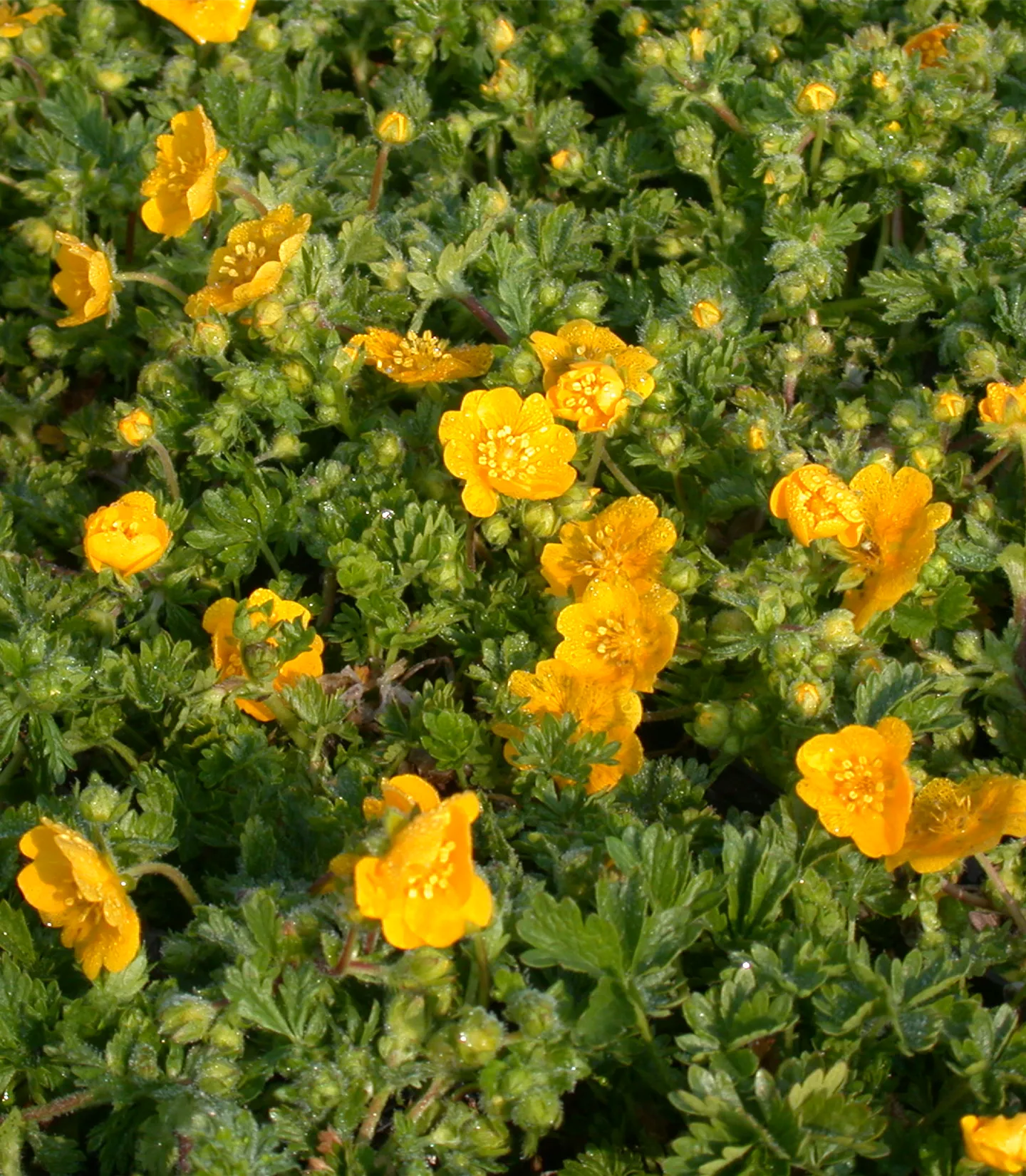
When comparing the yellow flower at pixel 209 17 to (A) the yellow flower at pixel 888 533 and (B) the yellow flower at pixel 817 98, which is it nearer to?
(B) the yellow flower at pixel 817 98

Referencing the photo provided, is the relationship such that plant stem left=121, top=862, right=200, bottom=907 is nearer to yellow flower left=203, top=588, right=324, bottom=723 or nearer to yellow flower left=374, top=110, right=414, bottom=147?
yellow flower left=203, top=588, right=324, bottom=723

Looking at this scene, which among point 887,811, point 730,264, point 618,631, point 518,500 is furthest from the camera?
point 730,264

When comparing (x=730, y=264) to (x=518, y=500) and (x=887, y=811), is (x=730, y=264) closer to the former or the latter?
(x=518, y=500)

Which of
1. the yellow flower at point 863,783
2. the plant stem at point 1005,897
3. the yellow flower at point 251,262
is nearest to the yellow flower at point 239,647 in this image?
the yellow flower at point 251,262

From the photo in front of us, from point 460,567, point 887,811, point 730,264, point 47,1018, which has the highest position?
point 730,264

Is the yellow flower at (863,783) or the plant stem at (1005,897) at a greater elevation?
the yellow flower at (863,783)

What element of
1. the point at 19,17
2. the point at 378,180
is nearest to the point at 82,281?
the point at 378,180

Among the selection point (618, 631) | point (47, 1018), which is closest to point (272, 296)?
point (618, 631)
